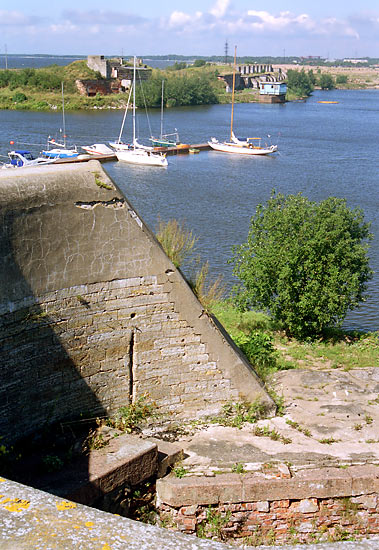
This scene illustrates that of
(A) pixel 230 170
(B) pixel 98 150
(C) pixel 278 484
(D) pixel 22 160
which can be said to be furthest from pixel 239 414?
(B) pixel 98 150

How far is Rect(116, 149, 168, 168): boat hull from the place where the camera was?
40.7 m

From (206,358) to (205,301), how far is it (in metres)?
0.70

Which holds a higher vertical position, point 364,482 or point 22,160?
point 22,160

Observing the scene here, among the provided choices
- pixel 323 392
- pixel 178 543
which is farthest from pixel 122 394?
pixel 178 543

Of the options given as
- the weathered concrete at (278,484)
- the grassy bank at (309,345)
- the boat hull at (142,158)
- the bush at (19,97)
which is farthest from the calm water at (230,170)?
the weathered concrete at (278,484)

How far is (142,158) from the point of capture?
41219mm

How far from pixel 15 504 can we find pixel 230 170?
38.6 metres

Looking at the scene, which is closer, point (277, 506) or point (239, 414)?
point (277, 506)

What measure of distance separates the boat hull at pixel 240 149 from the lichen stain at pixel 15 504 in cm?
4490

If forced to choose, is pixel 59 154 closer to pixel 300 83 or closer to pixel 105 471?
pixel 105 471

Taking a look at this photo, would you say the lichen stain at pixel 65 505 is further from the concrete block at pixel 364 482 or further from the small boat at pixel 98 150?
the small boat at pixel 98 150

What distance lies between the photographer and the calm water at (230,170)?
86.4 feet

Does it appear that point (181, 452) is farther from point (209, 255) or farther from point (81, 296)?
point (209, 255)

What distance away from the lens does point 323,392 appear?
30.2ft
